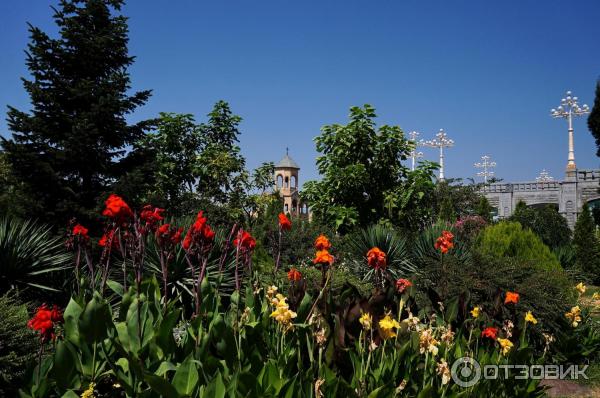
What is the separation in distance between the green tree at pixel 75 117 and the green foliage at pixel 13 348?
21.0ft

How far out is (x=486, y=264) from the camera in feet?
24.2

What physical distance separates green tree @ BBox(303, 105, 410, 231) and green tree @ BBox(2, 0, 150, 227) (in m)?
5.53

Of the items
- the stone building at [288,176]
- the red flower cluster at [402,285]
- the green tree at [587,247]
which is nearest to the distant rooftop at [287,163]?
the stone building at [288,176]

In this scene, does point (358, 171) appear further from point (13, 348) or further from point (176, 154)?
point (13, 348)

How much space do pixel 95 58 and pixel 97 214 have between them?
11.5ft

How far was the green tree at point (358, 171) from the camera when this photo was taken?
14055mm

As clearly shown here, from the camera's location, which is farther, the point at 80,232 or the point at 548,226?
the point at 548,226

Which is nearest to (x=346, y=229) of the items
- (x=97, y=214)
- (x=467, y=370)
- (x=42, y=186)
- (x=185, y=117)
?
(x=185, y=117)

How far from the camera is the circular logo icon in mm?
→ 3758

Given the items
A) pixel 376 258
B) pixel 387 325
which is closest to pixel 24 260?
pixel 376 258

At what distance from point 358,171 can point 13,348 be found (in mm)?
10808

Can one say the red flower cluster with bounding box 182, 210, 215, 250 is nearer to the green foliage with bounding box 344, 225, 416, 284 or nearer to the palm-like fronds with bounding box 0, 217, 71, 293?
the palm-like fronds with bounding box 0, 217, 71, 293

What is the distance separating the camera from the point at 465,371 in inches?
150

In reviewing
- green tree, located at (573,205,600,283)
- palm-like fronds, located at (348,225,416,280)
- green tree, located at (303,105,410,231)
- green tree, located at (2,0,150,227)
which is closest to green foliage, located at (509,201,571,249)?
green tree, located at (573,205,600,283)
